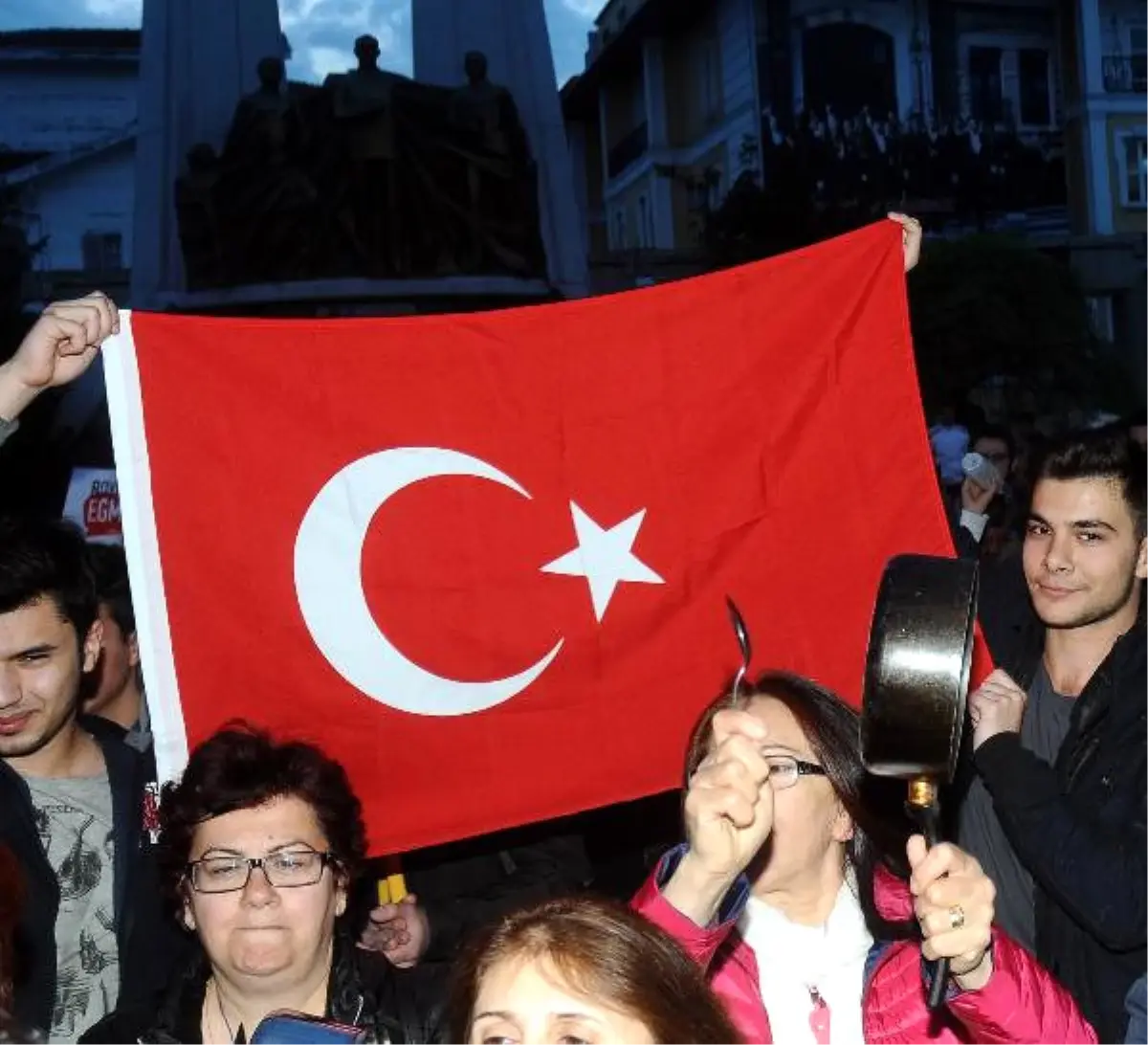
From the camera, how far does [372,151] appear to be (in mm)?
15906

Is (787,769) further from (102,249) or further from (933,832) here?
(102,249)

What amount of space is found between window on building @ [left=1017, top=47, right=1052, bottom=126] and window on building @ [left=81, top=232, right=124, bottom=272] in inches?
574

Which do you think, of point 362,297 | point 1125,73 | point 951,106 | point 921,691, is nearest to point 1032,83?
point 1125,73

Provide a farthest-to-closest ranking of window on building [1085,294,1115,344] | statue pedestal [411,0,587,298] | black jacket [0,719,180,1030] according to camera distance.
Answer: window on building [1085,294,1115,344] < statue pedestal [411,0,587,298] < black jacket [0,719,180,1030]

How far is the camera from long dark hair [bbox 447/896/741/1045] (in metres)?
1.75

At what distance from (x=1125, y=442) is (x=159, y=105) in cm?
1425

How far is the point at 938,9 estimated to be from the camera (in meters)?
26.9

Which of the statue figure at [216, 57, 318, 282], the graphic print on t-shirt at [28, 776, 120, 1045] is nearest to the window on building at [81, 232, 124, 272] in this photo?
the statue figure at [216, 57, 318, 282]

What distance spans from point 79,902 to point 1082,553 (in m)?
1.84

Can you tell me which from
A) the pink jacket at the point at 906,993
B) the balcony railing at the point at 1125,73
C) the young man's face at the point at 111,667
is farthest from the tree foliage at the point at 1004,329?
the pink jacket at the point at 906,993

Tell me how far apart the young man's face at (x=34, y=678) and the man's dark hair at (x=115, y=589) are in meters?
1.00

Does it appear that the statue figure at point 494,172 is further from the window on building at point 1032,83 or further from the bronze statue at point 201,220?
the window on building at point 1032,83

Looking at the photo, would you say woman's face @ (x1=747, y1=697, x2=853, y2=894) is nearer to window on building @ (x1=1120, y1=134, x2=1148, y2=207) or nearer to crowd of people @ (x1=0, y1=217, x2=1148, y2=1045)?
crowd of people @ (x1=0, y1=217, x2=1148, y2=1045)

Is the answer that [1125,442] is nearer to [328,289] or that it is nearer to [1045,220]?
[328,289]
